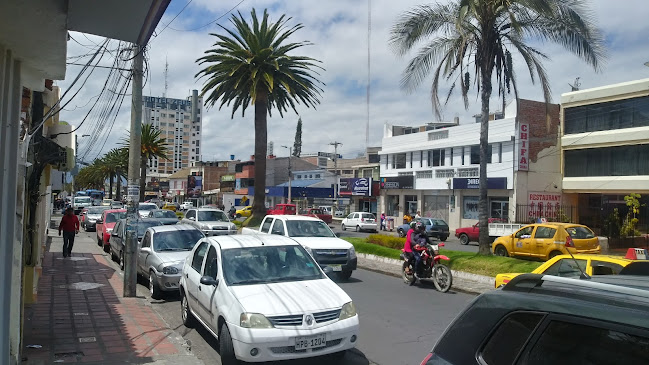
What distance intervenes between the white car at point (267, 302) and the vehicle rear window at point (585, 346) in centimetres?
394

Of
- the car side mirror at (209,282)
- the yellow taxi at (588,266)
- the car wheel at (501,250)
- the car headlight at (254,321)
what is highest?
the yellow taxi at (588,266)

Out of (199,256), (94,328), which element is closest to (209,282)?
(199,256)

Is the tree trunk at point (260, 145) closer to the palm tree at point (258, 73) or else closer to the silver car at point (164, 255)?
the palm tree at point (258, 73)

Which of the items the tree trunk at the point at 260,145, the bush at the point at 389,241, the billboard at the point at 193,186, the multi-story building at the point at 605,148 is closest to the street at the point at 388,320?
the bush at the point at 389,241

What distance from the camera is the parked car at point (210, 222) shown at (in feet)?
75.4

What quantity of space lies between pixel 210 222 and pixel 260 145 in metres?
9.34

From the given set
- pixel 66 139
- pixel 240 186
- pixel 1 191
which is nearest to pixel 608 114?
pixel 66 139

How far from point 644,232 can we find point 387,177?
2354 cm

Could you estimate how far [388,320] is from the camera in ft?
31.2

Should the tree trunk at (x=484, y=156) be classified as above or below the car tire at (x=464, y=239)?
above

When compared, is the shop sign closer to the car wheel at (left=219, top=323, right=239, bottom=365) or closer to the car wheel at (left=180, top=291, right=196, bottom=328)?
the car wheel at (left=180, top=291, right=196, bottom=328)

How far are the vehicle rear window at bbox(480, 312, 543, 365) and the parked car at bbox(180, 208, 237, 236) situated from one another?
67.7 feet

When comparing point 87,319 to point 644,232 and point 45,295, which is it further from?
point 644,232

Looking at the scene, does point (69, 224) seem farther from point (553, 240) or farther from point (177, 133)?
point (177, 133)
